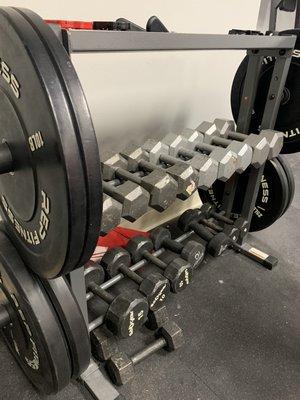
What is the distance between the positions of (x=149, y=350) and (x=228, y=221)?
2.15ft

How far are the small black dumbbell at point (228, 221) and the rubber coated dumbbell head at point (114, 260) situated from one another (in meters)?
0.46

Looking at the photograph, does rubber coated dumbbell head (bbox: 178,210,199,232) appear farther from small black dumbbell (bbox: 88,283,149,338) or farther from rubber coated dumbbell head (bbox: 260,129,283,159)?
small black dumbbell (bbox: 88,283,149,338)

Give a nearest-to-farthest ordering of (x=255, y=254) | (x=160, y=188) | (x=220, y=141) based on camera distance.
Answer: (x=160, y=188) → (x=220, y=141) → (x=255, y=254)

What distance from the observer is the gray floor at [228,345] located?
894mm

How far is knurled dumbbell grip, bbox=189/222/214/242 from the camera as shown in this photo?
134 cm

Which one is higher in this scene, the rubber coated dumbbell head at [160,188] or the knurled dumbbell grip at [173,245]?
the rubber coated dumbbell head at [160,188]

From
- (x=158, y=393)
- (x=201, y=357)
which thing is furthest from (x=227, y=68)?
(x=158, y=393)

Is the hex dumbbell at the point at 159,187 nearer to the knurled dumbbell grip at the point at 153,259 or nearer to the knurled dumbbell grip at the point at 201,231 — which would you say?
the knurled dumbbell grip at the point at 153,259

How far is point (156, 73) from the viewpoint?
1235 mm

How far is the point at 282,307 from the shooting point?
118 cm

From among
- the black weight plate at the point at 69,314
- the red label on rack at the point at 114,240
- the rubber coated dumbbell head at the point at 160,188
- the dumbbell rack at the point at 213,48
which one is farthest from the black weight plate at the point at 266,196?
the black weight plate at the point at 69,314

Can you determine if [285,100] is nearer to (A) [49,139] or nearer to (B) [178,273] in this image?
(B) [178,273]

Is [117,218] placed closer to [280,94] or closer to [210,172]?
[210,172]

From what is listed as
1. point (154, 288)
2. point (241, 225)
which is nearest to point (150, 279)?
point (154, 288)
